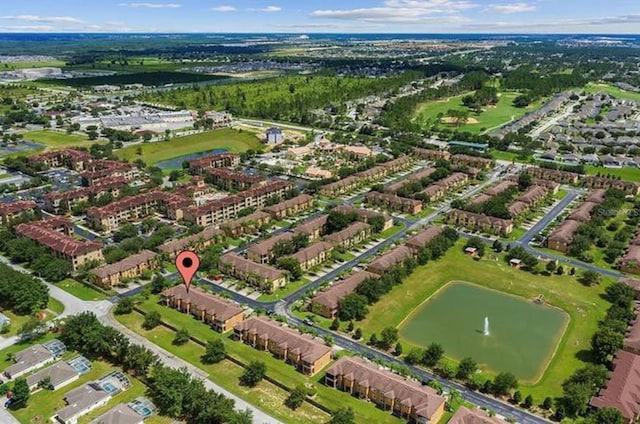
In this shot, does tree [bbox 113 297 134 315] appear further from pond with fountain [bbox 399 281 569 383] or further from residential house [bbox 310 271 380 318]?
pond with fountain [bbox 399 281 569 383]

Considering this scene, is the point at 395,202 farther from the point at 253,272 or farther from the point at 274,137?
the point at 274,137

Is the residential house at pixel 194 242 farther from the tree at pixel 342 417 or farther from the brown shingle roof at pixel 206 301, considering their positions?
the tree at pixel 342 417

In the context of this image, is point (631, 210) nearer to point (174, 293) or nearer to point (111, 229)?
point (174, 293)

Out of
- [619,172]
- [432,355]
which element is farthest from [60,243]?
[619,172]

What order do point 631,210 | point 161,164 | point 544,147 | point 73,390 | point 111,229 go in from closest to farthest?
point 73,390, point 111,229, point 631,210, point 161,164, point 544,147

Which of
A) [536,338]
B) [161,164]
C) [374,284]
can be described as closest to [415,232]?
[374,284]

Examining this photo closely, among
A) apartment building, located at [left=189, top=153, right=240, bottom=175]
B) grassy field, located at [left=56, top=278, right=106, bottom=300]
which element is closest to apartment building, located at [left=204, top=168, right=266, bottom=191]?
apartment building, located at [left=189, top=153, right=240, bottom=175]
